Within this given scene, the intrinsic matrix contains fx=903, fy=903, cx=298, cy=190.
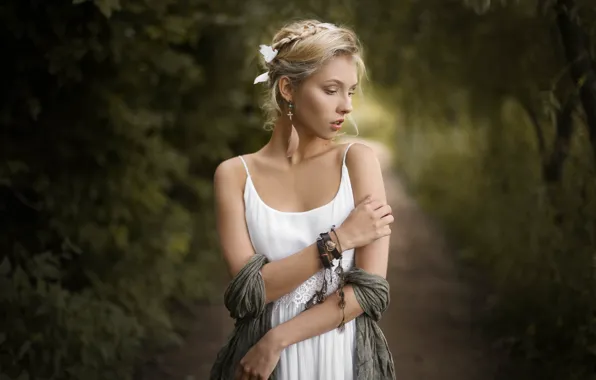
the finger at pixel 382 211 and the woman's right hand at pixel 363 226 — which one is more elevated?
the finger at pixel 382 211

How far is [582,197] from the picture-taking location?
5359mm

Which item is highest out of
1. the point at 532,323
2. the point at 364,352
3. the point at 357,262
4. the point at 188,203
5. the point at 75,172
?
the point at 188,203

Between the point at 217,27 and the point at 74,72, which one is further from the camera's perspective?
the point at 217,27

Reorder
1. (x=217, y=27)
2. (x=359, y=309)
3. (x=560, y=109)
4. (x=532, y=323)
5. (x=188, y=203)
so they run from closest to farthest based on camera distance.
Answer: (x=359, y=309) → (x=560, y=109) → (x=532, y=323) → (x=217, y=27) → (x=188, y=203)

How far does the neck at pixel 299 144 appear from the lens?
7.73 feet

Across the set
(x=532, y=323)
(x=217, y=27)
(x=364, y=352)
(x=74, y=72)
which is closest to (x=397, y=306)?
(x=532, y=323)

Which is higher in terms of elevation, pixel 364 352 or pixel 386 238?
pixel 386 238

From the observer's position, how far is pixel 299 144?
2.37 meters

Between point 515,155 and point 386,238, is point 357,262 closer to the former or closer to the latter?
point 386,238

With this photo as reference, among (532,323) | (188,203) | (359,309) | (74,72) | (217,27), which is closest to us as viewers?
(359,309)

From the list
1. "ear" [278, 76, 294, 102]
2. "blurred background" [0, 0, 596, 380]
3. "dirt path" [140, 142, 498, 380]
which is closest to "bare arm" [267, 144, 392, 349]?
"ear" [278, 76, 294, 102]

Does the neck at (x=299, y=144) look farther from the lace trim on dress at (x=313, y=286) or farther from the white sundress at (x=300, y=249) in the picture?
the lace trim on dress at (x=313, y=286)

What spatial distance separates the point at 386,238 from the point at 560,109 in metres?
3.31

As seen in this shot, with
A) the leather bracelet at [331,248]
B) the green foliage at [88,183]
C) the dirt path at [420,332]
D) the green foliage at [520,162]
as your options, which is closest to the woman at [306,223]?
the leather bracelet at [331,248]
